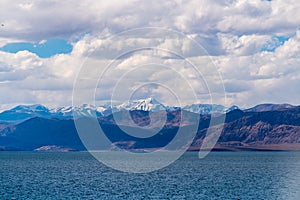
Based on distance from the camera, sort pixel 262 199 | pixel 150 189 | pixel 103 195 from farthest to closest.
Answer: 1. pixel 150 189
2. pixel 103 195
3. pixel 262 199

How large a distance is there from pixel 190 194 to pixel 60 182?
49.5 meters

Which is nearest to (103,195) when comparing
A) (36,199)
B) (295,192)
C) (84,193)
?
(84,193)

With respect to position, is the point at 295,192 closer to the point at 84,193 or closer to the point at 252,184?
the point at 252,184

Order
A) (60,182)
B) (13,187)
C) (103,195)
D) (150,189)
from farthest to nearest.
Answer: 1. (60,182)
2. (13,187)
3. (150,189)
4. (103,195)

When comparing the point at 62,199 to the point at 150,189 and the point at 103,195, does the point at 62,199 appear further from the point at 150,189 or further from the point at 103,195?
the point at 150,189

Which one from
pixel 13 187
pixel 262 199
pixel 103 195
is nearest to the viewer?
pixel 262 199

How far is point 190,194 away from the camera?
11969 cm

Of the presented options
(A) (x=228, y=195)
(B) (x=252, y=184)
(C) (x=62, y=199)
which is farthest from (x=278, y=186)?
(C) (x=62, y=199)

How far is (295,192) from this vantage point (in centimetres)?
11825

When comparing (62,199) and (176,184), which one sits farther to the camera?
(176,184)

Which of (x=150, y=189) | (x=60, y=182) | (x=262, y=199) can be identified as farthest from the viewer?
Answer: (x=60, y=182)

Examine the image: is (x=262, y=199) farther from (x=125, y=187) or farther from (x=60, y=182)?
(x=60, y=182)

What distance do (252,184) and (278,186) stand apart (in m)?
10.8

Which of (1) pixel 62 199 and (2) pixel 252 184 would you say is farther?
(2) pixel 252 184
